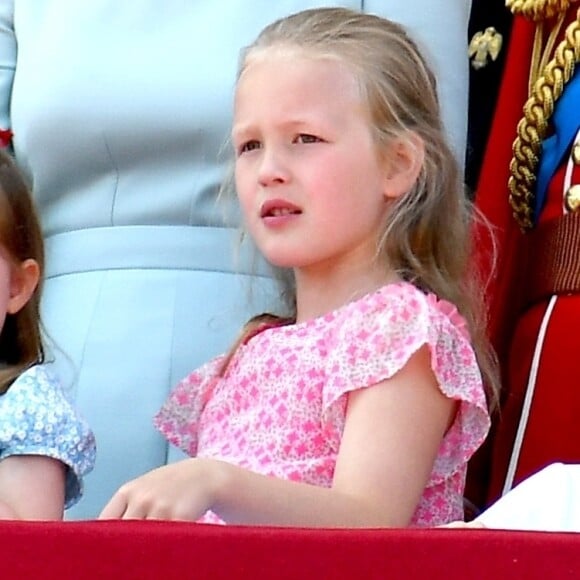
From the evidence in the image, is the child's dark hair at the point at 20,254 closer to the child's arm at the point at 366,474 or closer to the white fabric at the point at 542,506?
the child's arm at the point at 366,474

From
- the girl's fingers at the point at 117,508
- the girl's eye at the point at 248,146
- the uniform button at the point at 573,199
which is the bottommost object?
the girl's fingers at the point at 117,508

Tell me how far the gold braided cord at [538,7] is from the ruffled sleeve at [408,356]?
0.96 ft

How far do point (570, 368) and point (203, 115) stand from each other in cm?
35

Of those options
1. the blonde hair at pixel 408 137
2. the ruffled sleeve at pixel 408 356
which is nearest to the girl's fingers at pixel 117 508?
the ruffled sleeve at pixel 408 356

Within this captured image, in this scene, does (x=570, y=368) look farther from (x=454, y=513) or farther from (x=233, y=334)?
(x=233, y=334)

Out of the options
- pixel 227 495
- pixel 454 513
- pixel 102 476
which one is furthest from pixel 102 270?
pixel 227 495

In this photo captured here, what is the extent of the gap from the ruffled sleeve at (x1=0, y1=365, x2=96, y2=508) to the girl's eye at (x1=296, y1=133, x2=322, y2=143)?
0.76 feet

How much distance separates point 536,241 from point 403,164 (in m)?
0.14

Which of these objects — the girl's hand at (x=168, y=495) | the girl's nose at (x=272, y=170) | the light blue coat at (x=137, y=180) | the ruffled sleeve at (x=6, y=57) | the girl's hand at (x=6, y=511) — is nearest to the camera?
the girl's hand at (x=168, y=495)

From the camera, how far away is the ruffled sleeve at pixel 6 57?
1359 millimetres

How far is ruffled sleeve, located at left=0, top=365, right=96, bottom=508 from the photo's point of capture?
100cm

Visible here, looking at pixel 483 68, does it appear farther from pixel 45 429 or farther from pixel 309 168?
pixel 45 429

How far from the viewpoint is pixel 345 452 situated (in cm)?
96

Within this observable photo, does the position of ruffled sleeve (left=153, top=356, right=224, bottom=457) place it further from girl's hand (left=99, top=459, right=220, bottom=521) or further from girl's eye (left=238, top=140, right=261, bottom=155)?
girl's hand (left=99, top=459, right=220, bottom=521)
